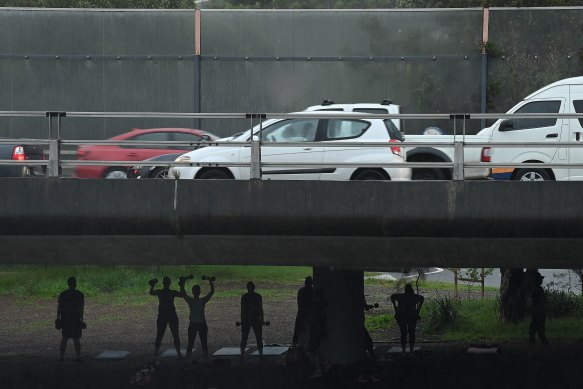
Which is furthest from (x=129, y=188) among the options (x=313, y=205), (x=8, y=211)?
(x=313, y=205)

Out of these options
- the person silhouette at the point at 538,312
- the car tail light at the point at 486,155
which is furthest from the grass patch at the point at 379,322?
the car tail light at the point at 486,155

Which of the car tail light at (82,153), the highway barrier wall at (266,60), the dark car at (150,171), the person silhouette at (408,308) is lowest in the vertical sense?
the person silhouette at (408,308)

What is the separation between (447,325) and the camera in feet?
77.8

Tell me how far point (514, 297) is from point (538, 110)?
8.80 m

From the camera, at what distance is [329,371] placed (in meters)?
17.4

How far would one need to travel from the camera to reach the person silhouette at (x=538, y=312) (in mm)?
19438

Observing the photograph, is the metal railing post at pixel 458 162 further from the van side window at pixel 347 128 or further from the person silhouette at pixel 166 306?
the person silhouette at pixel 166 306

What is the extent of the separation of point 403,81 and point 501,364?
7.55 meters

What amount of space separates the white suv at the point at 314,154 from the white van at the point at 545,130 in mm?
1783

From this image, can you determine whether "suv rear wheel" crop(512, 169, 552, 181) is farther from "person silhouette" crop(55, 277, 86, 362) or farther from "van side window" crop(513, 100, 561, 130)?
"person silhouette" crop(55, 277, 86, 362)

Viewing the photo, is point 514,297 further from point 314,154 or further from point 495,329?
point 314,154

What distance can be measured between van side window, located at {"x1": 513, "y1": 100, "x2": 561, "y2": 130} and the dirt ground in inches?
185

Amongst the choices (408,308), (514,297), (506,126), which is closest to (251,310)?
(408,308)

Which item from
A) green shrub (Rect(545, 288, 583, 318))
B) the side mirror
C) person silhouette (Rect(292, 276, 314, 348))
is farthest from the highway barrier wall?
the side mirror
